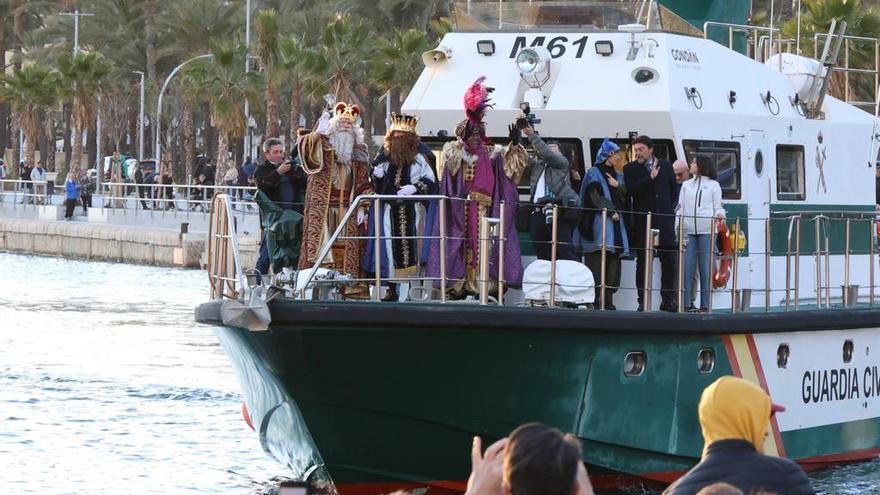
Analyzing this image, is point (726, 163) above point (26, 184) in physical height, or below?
below

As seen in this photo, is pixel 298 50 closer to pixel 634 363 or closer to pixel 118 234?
pixel 118 234

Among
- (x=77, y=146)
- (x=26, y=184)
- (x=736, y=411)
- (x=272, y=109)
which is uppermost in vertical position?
(x=272, y=109)

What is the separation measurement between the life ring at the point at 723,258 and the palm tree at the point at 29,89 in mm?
57532

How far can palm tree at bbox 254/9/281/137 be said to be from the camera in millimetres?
54812

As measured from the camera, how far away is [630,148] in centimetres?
1365

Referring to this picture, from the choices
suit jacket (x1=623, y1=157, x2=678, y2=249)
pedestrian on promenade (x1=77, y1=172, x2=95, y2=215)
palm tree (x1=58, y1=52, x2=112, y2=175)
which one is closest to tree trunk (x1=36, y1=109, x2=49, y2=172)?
palm tree (x1=58, y1=52, x2=112, y2=175)

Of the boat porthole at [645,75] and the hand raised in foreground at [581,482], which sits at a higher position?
the boat porthole at [645,75]

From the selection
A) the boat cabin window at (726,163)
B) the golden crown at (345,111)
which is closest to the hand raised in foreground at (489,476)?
the golden crown at (345,111)

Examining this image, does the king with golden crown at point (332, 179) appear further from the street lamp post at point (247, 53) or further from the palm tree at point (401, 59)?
the street lamp post at point (247, 53)

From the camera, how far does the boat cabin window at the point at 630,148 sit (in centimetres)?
1366

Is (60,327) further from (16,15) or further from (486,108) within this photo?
(16,15)

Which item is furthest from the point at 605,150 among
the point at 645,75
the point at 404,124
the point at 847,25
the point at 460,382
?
the point at 847,25

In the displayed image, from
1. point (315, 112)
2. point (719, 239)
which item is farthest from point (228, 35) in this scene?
point (719, 239)

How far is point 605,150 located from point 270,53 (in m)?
43.3
